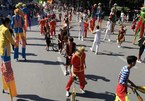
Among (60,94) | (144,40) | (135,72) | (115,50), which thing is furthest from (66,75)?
(115,50)

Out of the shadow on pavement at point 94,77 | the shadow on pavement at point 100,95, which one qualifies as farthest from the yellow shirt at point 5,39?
the shadow on pavement at point 94,77

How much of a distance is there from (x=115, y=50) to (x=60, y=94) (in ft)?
26.4

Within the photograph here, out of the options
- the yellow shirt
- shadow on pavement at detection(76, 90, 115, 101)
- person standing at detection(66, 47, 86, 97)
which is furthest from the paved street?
the yellow shirt

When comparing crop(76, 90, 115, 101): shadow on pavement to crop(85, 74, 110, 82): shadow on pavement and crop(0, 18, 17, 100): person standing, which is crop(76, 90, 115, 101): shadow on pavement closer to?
crop(85, 74, 110, 82): shadow on pavement

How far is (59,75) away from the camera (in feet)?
36.0

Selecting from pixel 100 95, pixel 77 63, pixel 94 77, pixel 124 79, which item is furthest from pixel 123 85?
pixel 94 77

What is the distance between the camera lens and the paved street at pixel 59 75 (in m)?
8.93

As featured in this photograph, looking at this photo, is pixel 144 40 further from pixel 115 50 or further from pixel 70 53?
pixel 70 53

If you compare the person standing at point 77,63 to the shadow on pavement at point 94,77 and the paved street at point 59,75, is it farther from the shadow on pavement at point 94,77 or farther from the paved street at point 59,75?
the shadow on pavement at point 94,77

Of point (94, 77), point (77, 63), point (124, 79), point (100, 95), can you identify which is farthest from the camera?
point (94, 77)

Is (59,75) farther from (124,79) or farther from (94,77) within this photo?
(124,79)

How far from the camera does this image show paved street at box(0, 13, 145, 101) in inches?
352

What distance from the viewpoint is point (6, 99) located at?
8.49 metres

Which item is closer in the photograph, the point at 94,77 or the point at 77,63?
the point at 77,63
